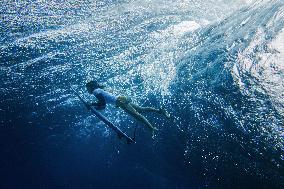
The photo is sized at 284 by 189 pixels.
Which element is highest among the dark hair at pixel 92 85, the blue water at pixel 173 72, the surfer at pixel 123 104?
the blue water at pixel 173 72

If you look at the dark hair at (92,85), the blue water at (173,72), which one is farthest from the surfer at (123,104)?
the blue water at (173,72)

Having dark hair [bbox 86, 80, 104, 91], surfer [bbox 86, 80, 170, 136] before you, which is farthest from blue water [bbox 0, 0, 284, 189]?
dark hair [bbox 86, 80, 104, 91]

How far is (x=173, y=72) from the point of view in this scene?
13.2 metres

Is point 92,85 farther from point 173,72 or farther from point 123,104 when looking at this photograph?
point 173,72

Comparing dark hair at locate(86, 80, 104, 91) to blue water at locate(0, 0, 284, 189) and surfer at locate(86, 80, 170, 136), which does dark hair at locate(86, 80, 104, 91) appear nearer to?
surfer at locate(86, 80, 170, 136)

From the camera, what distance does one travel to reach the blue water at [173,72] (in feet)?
33.6

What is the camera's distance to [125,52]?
13.6 m

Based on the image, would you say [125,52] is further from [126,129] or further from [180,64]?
[126,129]

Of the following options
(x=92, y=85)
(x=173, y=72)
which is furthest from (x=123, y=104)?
(x=173, y=72)

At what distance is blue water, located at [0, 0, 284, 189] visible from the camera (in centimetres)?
1023

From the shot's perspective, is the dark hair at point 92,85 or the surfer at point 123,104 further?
the dark hair at point 92,85

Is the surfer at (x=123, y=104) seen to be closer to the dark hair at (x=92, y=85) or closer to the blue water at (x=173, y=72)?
the dark hair at (x=92, y=85)

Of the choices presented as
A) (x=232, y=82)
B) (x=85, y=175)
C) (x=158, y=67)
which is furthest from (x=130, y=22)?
(x=85, y=175)

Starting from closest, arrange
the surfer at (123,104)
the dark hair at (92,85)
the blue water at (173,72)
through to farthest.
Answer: the surfer at (123,104)
the dark hair at (92,85)
the blue water at (173,72)
